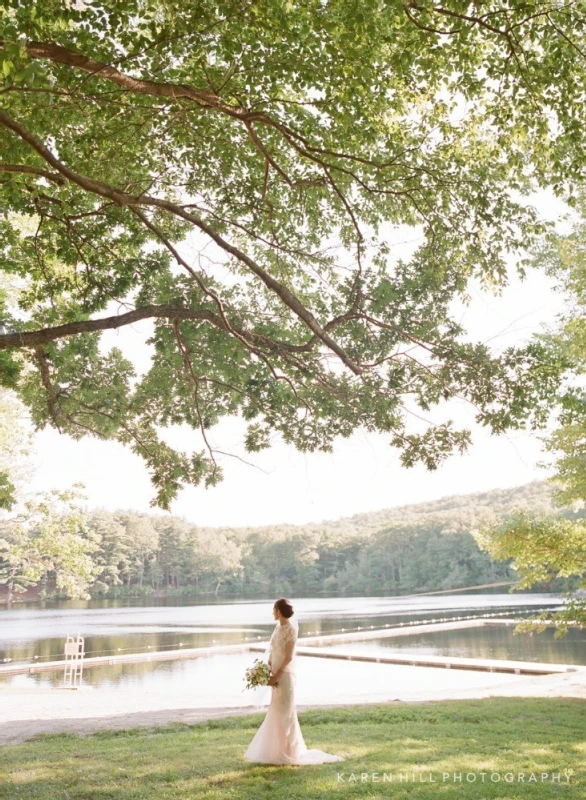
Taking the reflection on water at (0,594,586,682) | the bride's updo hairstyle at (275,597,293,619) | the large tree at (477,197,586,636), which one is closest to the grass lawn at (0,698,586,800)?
the bride's updo hairstyle at (275,597,293,619)

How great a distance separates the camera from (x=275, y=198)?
26.2ft

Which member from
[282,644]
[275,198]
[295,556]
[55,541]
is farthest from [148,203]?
[295,556]

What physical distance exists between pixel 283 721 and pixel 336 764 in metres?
0.58

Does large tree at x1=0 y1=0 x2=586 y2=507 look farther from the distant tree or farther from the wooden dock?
the wooden dock

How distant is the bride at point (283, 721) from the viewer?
20.5 ft

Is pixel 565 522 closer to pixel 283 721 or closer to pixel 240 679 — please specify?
pixel 283 721

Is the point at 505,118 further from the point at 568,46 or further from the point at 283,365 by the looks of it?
the point at 283,365

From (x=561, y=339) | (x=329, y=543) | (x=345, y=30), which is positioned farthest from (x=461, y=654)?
(x=329, y=543)

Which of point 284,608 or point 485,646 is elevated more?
point 284,608

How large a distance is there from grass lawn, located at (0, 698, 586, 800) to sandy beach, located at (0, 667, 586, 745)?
2.55 feet

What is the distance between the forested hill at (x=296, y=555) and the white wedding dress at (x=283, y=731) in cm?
8566

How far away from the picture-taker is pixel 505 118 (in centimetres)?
616

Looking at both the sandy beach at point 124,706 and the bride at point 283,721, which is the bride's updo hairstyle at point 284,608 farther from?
the sandy beach at point 124,706

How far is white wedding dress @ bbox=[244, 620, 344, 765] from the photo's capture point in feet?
20.4
